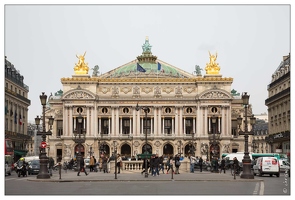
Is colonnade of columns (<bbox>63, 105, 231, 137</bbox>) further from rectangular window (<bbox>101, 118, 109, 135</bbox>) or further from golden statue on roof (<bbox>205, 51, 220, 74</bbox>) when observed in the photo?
golden statue on roof (<bbox>205, 51, 220, 74</bbox>)

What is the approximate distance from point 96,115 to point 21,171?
66401 millimetres

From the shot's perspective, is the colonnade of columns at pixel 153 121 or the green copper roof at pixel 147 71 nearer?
the colonnade of columns at pixel 153 121

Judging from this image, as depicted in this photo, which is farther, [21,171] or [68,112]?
[68,112]

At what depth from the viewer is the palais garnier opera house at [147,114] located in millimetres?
117938

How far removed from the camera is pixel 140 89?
12094cm

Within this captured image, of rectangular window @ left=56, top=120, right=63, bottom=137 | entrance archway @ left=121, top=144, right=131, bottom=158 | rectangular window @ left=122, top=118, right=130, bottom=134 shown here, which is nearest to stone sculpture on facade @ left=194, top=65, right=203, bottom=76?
rectangular window @ left=122, top=118, right=130, bottom=134

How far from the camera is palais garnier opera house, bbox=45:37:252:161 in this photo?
118m


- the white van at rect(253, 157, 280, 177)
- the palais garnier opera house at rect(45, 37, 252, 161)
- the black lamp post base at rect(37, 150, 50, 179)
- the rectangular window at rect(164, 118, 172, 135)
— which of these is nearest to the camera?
the black lamp post base at rect(37, 150, 50, 179)

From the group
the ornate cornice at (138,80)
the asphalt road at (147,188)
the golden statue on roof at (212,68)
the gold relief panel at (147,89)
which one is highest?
the golden statue on roof at (212,68)

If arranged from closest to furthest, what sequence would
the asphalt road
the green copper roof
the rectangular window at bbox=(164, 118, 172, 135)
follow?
the asphalt road, the rectangular window at bbox=(164, 118, 172, 135), the green copper roof

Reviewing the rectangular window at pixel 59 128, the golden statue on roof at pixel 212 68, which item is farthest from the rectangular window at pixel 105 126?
the golden statue on roof at pixel 212 68

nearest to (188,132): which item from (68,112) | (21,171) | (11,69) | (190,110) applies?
(190,110)

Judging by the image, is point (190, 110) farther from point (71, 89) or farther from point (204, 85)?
point (71, 89)

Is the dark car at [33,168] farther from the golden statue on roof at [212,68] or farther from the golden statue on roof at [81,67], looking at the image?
the golden statue on roof at [212,68]
